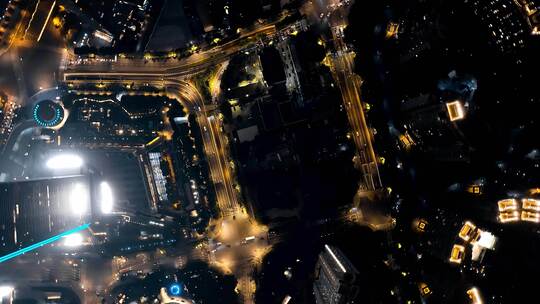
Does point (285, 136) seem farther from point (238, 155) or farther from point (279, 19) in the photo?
point (279, 19)

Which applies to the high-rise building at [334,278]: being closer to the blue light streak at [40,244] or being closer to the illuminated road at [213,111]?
the illuminated road at [213,111]

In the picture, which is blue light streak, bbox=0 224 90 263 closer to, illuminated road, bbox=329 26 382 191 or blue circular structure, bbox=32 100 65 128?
blue circular structure, bbox=32 100 65 128

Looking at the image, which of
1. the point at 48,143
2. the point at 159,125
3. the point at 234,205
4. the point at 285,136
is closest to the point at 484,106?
the point at 285,136

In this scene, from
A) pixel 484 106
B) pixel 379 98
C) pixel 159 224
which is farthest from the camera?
pixel 159 224

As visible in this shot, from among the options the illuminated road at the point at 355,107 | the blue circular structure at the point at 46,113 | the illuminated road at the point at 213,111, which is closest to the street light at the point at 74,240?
the blue circular structure at the point at 46,113

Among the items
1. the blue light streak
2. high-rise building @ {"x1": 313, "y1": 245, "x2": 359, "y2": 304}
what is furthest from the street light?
high-rise building @ {"x1": 313, "y1": 245, "x2": 359, "y2": 304}

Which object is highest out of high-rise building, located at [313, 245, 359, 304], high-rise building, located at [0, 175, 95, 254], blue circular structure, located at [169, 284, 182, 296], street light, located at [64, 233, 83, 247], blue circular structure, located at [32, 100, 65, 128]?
blue circular structure, located at [32, 100, 65, 128]

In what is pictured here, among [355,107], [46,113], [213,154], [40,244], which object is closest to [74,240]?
[40,244]
